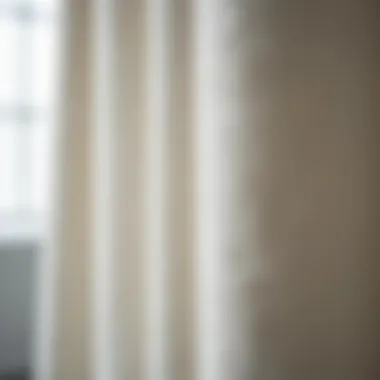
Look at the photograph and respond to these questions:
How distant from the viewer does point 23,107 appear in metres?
0.90

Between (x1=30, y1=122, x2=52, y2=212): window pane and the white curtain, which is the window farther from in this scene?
the white curtain

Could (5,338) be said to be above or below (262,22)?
below

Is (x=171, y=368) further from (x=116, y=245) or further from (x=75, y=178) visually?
(x=75, y=178)

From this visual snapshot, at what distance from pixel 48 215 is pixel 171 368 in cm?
29

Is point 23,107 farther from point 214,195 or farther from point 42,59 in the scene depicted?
point 214,195

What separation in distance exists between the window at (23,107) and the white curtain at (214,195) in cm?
11

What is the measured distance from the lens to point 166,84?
0.83m

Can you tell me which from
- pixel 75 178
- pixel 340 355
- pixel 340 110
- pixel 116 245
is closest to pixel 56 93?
pixel 75 178

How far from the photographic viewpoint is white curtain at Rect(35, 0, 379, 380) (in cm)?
81

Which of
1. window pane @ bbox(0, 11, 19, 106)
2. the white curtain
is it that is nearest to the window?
window pane @ bbox(0, 11, 19, 106)

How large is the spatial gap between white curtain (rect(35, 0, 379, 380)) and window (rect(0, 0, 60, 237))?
0.11 meters

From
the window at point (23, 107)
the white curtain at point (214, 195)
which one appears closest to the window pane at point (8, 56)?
the window at point (23, 107)

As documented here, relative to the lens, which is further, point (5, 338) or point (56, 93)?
point (5, 338)

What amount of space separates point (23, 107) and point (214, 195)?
0.35 metres
